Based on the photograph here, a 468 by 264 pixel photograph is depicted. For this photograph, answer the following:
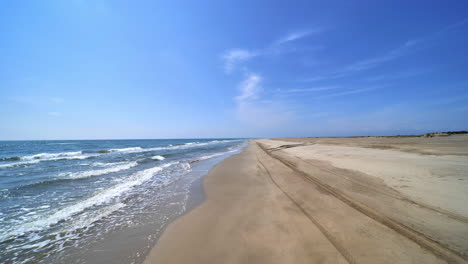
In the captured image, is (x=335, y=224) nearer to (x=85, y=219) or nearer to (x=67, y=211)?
(x=85, y=219)

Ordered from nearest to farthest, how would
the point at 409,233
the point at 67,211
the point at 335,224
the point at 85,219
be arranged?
the point at 409,233, the point at 335,224, the point at 85,219, the point at 67,211

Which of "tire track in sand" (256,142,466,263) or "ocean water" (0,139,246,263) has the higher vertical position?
"tire track in sand" (256,142,466,263)

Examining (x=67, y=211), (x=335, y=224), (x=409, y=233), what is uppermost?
(x=409, y=233)

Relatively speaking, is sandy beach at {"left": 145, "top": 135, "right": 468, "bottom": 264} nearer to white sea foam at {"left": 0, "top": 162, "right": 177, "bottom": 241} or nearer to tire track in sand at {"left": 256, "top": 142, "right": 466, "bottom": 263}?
tire track in sand at {"left": 256, "top": 142, "right": 466, "bottom": 263}

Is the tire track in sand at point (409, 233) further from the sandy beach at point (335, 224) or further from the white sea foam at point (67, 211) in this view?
the white sea foam at point (67, 211)

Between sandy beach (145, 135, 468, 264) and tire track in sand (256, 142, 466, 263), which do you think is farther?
sandy beach (145, 135, 468, 264)

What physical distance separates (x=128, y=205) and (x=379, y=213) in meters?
7.72

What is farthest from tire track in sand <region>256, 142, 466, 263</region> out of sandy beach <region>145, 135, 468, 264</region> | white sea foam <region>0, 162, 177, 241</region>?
white sea foam <region>0, 162, 177, 241</region>

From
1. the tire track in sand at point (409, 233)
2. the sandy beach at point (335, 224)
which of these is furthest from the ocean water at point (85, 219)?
the tire track in sand at point (409, 233)

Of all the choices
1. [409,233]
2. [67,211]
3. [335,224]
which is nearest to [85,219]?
[67,211]

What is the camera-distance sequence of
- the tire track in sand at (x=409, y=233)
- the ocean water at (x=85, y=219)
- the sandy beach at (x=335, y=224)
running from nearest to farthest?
1. the tire track in sand at (x=409, y=233)
2. the sandy beach at (x=335, y=224)
3. the ocean water at (x=85, y=219)

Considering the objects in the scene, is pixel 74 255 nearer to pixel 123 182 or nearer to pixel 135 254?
pixel 135 254

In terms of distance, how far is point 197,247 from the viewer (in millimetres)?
3148

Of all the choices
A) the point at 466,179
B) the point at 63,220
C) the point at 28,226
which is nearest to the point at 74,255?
the point at 63,220
